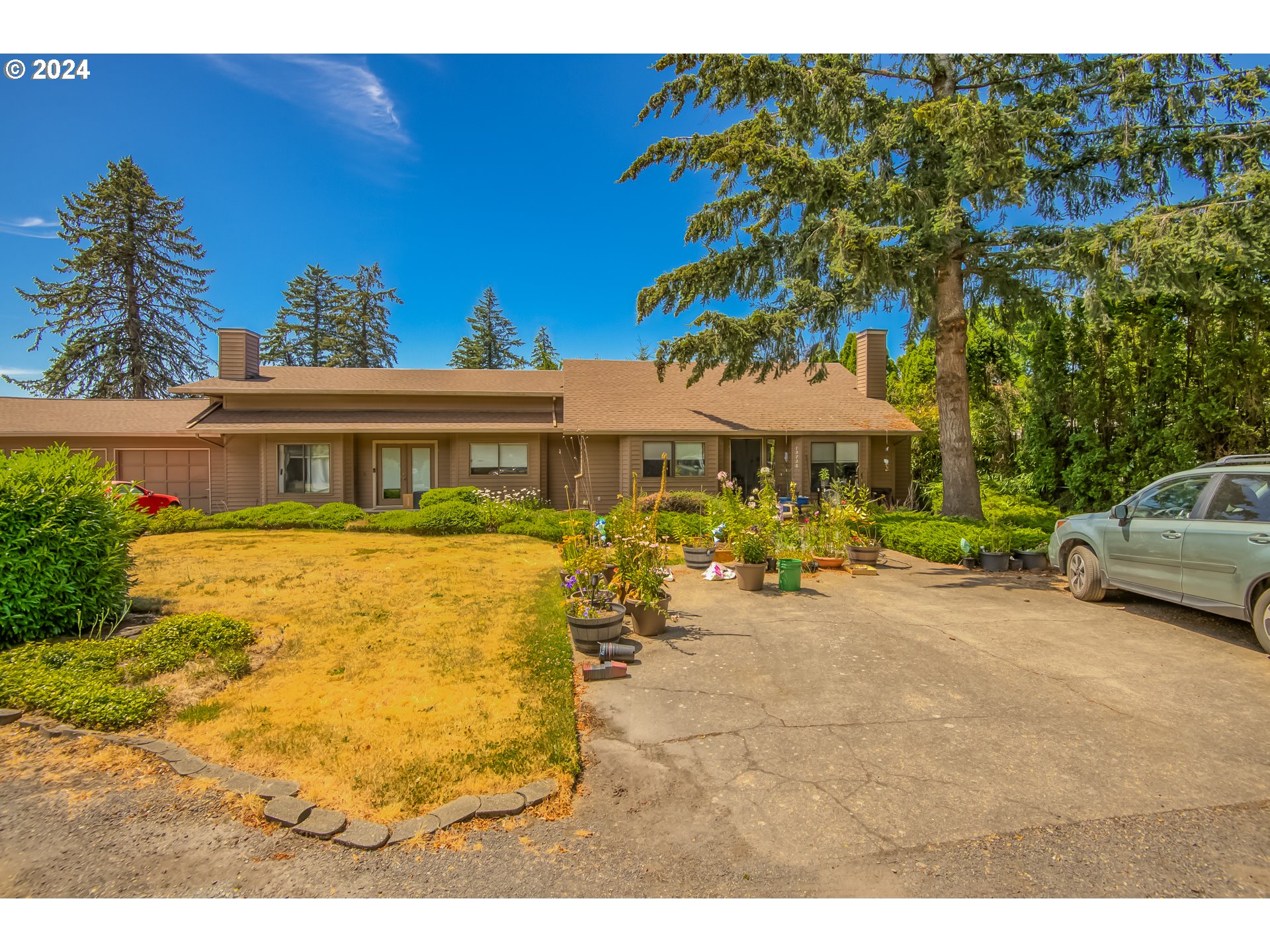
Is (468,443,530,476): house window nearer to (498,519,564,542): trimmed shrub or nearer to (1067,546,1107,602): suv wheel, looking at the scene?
(498,519,564,542): trimmed shrub

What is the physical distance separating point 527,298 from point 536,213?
20726 mm

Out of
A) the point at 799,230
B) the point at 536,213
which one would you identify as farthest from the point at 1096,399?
the point at 536,213

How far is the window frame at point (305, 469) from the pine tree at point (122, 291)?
22.5 m

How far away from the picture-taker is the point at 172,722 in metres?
4.31

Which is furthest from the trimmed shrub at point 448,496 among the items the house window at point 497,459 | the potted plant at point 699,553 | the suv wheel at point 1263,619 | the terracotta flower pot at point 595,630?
Result: the suv wheel at point 1263,619

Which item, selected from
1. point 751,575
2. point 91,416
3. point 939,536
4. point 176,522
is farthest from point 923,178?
point 91,416

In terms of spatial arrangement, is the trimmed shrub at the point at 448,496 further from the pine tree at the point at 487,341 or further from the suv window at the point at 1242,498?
the pine tree at the point at 487,341

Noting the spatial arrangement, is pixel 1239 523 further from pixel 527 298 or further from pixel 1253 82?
pixel 527 298

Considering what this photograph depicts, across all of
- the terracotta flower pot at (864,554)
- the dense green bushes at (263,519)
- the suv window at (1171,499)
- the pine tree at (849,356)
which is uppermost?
the pine tree at (849,356)

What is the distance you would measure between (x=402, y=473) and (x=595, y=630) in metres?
15.0

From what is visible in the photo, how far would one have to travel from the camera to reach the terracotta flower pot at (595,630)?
5984 mm

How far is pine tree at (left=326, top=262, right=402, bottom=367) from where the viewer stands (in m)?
44.2

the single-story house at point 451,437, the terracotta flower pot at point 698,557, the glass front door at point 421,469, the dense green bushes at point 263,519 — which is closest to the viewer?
the terracotta flower pot at point 698,557

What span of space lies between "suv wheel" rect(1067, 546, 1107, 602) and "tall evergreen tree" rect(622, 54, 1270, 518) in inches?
211
